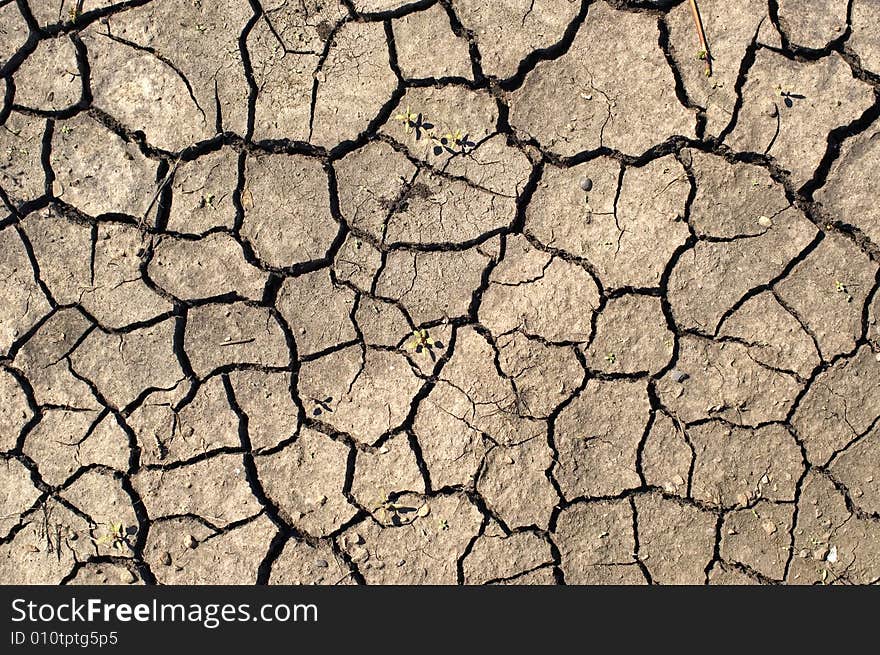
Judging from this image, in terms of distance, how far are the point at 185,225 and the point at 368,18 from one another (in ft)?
3.75

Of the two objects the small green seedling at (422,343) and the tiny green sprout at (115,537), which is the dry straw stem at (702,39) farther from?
the tiny green sprout at (115,537)

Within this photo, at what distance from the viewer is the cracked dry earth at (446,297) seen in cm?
339

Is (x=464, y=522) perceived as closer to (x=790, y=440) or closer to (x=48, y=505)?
(x=790, y=440)

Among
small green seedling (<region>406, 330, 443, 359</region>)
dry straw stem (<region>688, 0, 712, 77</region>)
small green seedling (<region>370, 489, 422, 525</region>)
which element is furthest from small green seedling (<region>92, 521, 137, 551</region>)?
dry straw stem (<region>688, 0, 712, 77</region>)

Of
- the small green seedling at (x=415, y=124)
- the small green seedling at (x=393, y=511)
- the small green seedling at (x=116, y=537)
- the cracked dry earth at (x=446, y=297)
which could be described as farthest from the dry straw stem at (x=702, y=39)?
the small green seedling at (x=116, y=537)

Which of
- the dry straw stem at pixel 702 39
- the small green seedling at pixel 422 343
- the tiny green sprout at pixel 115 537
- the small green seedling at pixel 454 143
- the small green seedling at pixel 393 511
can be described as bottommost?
the small green seedling at pixel 393 511

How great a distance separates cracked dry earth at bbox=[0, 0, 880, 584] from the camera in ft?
11.1

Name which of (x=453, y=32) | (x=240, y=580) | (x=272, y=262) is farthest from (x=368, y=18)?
(x=240, y=580)

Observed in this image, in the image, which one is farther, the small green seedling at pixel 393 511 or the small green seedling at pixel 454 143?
the small green seedling at pixel 454 143

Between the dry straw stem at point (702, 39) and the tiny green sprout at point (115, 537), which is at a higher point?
the dry straw stem at point (702, 39)

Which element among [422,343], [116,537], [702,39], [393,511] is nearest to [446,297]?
[422,343]

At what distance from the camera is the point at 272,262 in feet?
11.5

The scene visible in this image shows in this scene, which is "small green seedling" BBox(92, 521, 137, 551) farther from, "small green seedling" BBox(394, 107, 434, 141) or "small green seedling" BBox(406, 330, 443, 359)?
"small green seedling" BBox(394, 107, 434, 141)

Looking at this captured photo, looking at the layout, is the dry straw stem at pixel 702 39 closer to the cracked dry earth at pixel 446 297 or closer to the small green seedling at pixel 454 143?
the cracked dry earth at pixel 446 297
